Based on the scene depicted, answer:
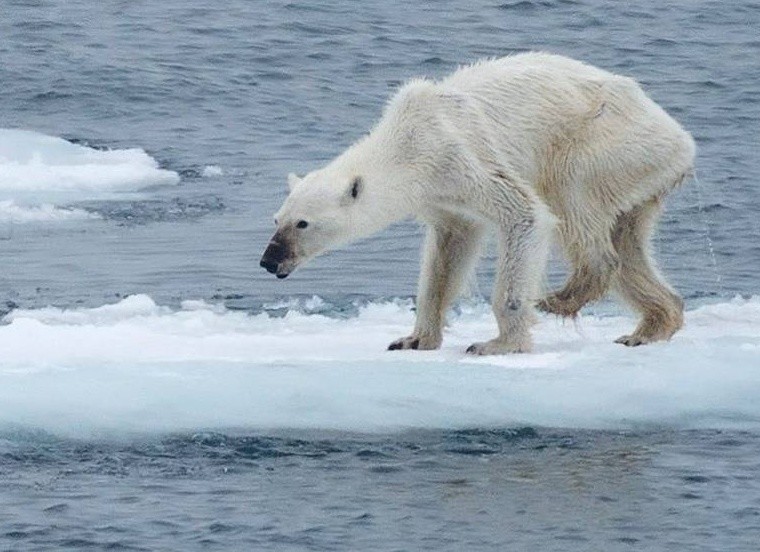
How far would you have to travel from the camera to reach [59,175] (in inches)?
688

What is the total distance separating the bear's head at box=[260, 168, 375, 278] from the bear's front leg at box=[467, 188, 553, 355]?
772 millimetres

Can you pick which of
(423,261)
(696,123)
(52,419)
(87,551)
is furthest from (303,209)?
(696,123)

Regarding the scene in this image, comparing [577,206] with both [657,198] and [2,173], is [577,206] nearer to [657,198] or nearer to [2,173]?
[657,198]

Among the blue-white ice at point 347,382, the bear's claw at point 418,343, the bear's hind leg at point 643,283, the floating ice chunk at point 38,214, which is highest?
the floating ice chunk at point 38,214

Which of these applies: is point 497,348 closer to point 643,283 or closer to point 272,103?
point 643,283

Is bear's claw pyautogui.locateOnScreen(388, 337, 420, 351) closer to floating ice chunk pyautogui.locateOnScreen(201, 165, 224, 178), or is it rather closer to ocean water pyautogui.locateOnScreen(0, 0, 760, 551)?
ocean water pyautogui.locateOnScreen(0, 0, 760, 551)

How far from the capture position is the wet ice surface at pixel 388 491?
836cm

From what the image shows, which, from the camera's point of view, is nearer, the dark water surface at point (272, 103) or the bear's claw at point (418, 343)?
the bear's claw at point (418, 343)

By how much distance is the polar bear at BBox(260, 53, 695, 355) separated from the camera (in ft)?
34.4

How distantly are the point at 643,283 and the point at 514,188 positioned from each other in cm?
115

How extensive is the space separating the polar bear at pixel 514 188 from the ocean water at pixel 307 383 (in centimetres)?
35

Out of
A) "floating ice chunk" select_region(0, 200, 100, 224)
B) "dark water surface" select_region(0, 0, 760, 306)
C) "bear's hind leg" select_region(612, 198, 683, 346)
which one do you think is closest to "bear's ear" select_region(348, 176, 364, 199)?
"bear's hind leg" select_region(612, 198, 683, 346)

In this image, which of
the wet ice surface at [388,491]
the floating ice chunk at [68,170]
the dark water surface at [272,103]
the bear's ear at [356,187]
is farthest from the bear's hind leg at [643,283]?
the floating ice chunk at [68,170]

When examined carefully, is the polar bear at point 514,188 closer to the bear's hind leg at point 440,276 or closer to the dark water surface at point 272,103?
the bear's hind leg at point 440,276
